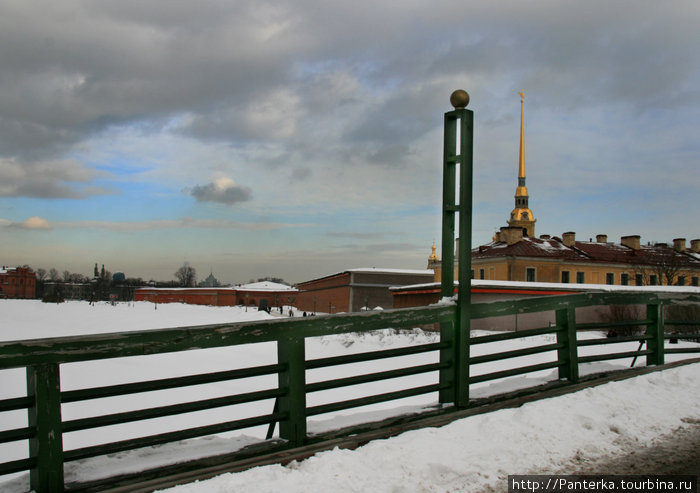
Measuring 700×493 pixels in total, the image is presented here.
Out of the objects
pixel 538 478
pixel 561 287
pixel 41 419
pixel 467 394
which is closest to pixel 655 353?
pixel 467 394

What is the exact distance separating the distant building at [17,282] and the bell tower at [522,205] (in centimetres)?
13492

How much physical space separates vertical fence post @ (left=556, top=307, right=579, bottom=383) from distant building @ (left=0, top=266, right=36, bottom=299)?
→ 171 meters

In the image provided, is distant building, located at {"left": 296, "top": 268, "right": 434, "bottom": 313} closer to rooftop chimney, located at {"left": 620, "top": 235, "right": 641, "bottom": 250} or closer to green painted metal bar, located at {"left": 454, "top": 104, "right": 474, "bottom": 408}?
rooftop chimney, located at {"left": 620, "top": 235, "right": 641, "bottom": 250}

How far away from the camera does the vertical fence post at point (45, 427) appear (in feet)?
12.0

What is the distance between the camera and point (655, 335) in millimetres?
8734

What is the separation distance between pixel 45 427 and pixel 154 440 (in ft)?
2.66

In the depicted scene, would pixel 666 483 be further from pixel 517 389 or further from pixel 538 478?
pixel 517 389

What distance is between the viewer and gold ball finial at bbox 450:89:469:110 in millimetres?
6055

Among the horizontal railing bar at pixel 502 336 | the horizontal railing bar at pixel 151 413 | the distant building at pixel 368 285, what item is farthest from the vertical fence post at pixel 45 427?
the distant building at pixel 368 285

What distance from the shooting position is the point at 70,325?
49562 millimetres

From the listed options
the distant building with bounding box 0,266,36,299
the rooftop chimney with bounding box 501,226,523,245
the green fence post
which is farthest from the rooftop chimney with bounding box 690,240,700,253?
the distant building with bounding box 0,266,36,299

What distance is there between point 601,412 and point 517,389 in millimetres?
986

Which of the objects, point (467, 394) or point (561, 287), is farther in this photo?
point (561, 287)

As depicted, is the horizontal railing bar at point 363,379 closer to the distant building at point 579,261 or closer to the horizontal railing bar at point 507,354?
the horizontal railing bar at point 507,354
